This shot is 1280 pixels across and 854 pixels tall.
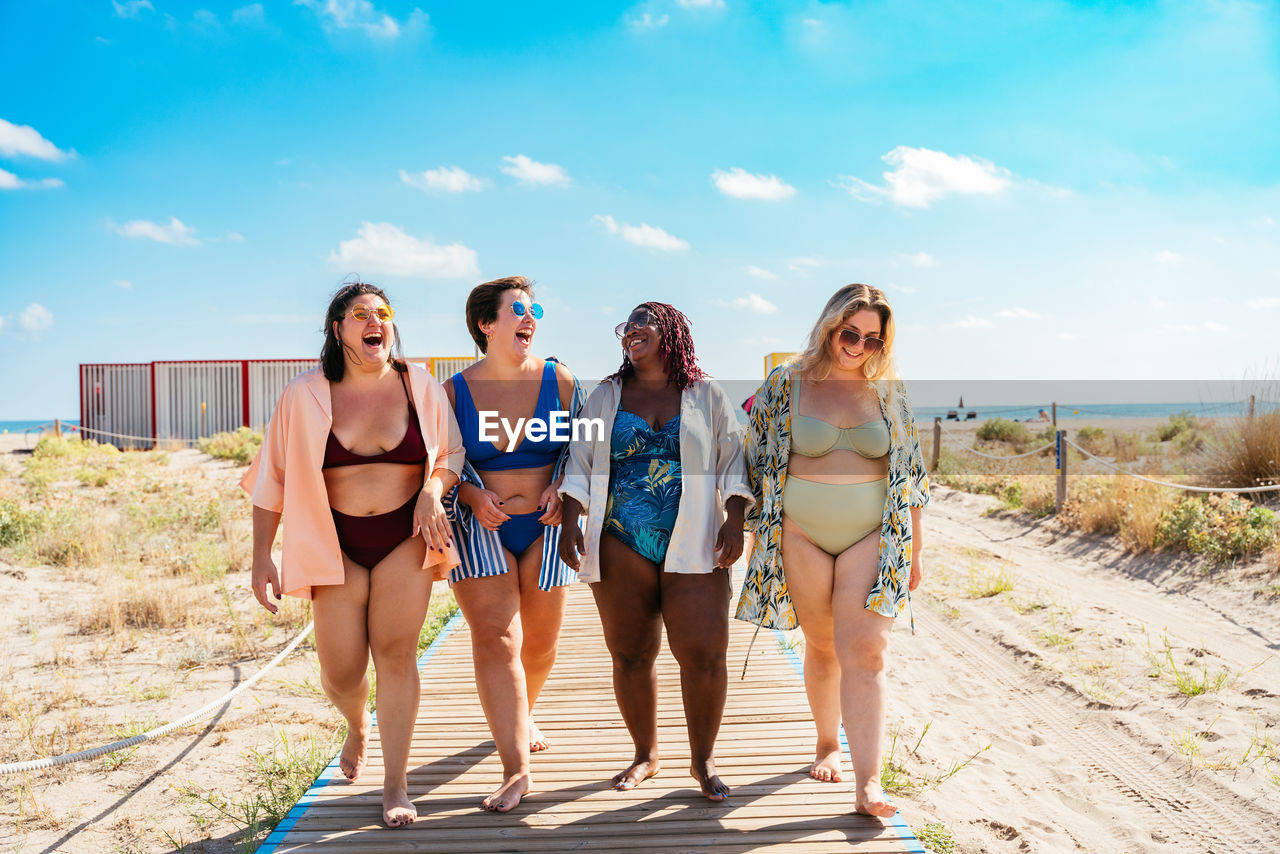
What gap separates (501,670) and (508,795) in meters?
0.50

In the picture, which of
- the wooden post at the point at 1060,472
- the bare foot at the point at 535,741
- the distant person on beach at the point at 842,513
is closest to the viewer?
the distant person on beach at the point at 842,513

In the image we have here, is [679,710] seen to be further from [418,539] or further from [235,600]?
[235,600]

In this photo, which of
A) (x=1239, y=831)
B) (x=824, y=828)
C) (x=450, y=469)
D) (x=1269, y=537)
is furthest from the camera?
(x=1269, y=537)

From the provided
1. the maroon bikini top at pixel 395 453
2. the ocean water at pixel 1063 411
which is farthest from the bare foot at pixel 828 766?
the ocean water at pixel 1063 411

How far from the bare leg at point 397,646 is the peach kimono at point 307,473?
0.29 feet

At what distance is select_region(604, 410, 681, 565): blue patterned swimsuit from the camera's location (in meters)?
3.17

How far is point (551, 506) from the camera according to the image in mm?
3305

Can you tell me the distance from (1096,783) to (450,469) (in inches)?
154

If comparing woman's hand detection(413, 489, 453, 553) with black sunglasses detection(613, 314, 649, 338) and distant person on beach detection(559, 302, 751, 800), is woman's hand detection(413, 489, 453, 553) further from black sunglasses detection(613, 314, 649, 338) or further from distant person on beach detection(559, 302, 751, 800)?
black sunglasses detection(613, 314, 649, 338)

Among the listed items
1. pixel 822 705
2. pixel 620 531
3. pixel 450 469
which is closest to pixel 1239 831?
pixel 822 705

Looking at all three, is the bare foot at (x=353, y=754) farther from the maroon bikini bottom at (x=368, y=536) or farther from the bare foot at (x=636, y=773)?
the bare foot at (x=636, y=773)

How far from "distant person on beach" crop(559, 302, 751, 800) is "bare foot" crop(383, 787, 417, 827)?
2.74 feet

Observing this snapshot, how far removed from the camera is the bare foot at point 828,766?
11.2 ft

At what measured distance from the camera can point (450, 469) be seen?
3.28 metres
